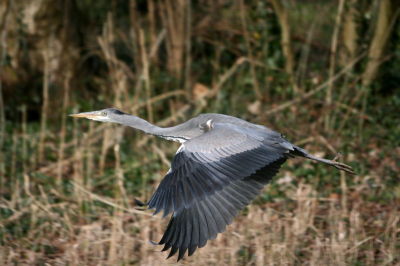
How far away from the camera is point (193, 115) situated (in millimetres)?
9445

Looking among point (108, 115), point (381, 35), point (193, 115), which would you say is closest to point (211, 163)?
point (108, 115)

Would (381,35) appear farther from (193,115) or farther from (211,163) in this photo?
(211,163)

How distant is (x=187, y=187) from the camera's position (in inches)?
186

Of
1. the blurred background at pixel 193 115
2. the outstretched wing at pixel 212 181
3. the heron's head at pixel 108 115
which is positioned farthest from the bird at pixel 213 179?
the heron's head at pixel 108 115

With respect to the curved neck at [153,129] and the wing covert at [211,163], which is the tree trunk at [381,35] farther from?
the wing covert at [211,163]

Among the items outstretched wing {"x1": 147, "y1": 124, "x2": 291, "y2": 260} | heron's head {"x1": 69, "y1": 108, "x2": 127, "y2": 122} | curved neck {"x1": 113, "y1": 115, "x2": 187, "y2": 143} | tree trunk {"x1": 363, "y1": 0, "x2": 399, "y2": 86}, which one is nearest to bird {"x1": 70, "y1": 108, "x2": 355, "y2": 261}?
outstretched wing {"x1": 147, "y1": 124, "x2": 291, "y2": 260}

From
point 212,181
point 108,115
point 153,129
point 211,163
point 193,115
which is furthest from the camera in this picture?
point 193,115

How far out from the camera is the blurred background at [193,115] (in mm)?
5891

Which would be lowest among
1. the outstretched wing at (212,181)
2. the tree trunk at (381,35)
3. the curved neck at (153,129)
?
the outstretched wing at (212,181)

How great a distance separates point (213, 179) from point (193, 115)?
4739 mm

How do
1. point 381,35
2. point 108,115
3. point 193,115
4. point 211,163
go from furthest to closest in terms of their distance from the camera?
point 193,115 < point 381,35 < point 108,115 < point 211,163

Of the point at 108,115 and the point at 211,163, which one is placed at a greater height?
the point at 108,115

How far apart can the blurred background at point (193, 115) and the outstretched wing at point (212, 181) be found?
75cm

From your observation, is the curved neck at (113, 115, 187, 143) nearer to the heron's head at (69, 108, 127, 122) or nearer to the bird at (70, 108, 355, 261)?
the heron's head at (69, 108, 127, 122)
